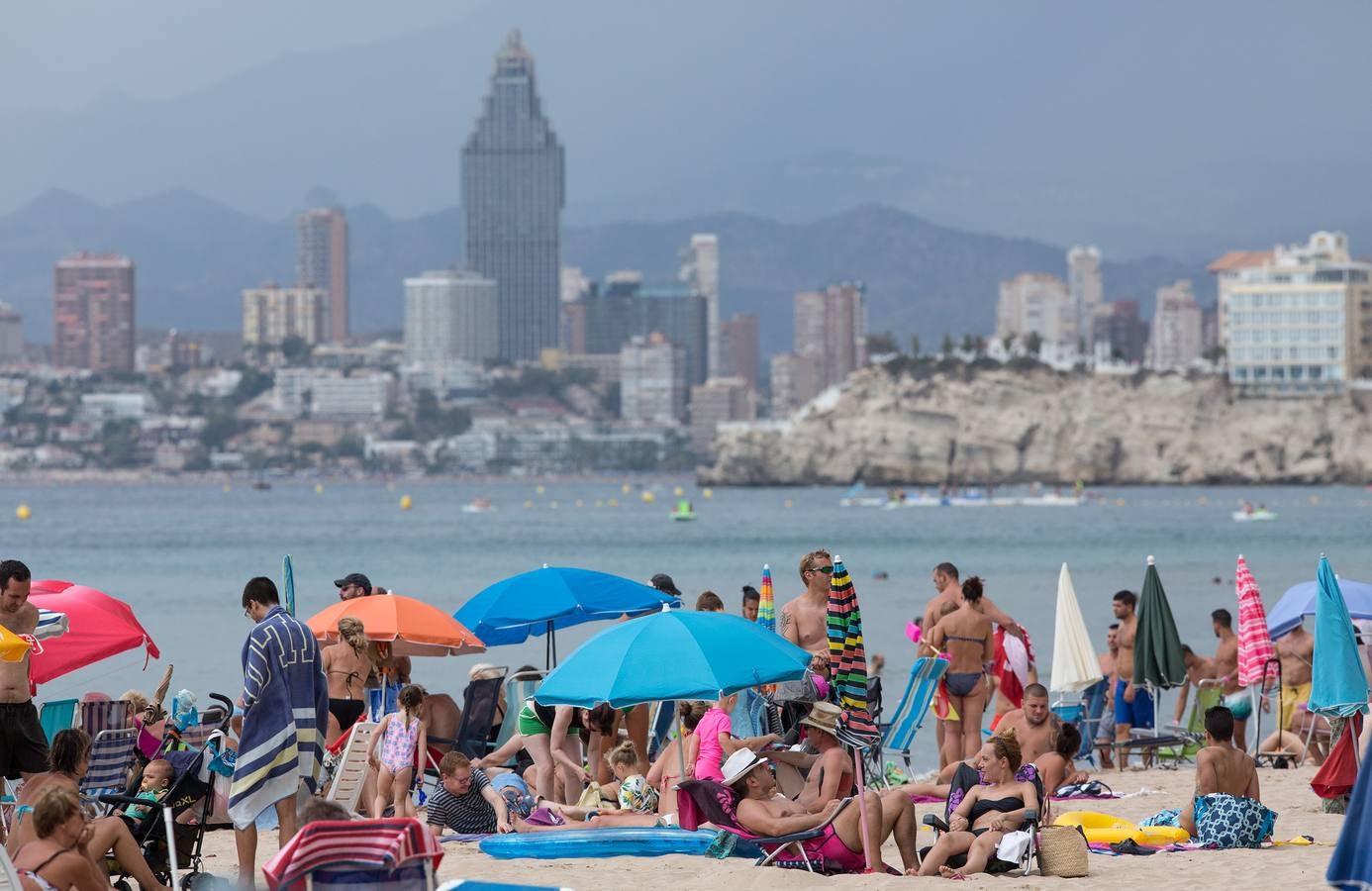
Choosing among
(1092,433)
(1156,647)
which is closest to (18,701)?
(1156,647)

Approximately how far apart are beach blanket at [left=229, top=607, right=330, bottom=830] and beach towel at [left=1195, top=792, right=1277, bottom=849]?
4.47 m

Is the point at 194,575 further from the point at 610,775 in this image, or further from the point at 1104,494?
the point at 1104,494

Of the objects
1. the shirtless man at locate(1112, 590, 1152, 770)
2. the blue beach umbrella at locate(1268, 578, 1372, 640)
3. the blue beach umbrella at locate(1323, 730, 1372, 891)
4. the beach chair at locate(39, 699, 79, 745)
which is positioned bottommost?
the shirtless man at locate(1112, 590, 1152, 770)

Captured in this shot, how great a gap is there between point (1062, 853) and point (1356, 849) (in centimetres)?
366

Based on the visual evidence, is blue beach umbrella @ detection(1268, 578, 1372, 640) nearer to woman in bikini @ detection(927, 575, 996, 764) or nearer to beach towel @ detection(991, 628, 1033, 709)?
beach towel @ detection(991, 628, 1033, 709)

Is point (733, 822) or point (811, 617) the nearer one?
point (733, 822)

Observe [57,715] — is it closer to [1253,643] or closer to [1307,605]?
[1253,643]

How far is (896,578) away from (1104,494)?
91363 millimetres

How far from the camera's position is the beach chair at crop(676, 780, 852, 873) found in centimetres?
908

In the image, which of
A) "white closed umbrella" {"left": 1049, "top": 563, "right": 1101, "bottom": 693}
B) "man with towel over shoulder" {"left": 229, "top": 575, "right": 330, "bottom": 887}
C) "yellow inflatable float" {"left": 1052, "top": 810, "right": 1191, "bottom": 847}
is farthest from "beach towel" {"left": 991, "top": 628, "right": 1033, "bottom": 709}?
"man with towel over shoulder" {"left": 229, "top": 575, "right": 330, "bottom": 887}

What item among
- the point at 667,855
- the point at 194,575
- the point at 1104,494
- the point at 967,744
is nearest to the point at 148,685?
the point at 967,744

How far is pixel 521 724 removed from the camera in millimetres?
11492

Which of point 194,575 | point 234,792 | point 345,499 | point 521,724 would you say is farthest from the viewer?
point 345,499

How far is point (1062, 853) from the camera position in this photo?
915cm
